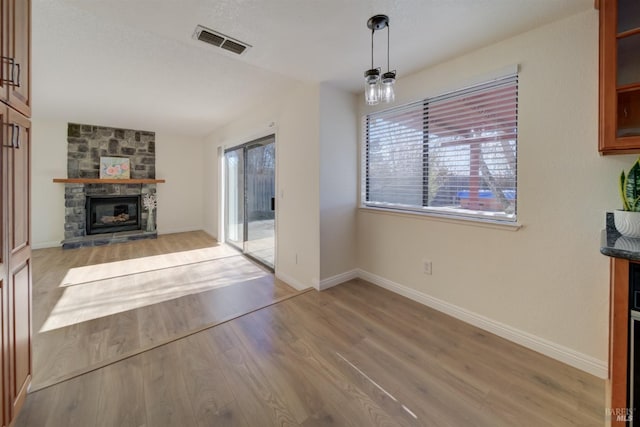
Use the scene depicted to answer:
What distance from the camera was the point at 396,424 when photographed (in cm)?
135

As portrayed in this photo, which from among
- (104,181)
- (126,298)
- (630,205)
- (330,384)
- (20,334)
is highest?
(104,181)

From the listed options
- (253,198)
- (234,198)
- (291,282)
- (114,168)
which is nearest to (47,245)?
(114,168)

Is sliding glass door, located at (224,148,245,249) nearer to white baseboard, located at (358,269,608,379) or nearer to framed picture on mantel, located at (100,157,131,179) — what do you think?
framed picture on mantel, located at (100,157,131,179)

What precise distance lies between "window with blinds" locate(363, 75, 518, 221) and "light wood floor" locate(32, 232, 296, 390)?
1.82 m

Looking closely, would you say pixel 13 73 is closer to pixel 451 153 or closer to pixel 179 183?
pixel 451 153

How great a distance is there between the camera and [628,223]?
1.37 meters

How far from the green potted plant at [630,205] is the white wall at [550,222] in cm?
18

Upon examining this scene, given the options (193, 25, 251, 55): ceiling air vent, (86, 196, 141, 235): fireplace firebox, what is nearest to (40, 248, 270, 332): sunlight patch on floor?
(86, 196, 141, 235): fireplace firebox

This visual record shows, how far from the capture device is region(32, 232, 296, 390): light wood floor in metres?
1.99

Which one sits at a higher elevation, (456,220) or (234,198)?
(234,198)

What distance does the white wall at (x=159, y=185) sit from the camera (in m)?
5.07

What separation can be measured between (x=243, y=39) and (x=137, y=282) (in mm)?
3135

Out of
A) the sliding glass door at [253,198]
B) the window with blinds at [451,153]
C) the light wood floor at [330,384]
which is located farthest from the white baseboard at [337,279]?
the sliding glass door at [253,198]

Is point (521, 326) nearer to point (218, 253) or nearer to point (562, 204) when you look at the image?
point (562, 204)
